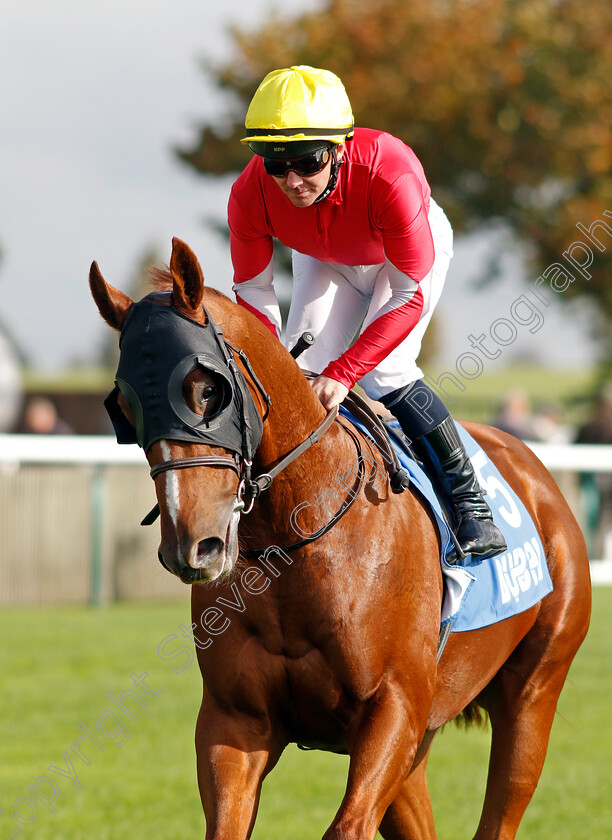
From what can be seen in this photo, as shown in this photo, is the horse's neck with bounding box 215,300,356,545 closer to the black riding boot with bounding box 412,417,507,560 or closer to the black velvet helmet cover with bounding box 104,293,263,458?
the black velvet helmet cover with bounding box 104,293,263,458

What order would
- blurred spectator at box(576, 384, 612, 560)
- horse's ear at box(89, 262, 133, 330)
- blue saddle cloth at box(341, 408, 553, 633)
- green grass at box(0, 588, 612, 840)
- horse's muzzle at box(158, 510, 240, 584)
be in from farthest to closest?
blurred spectator at box(576, 384, 612, 560)
green grass at box(0, 588, 612, 840)
blue saddle cloth at box(341, 408, 553, 633)
horse's ear at box(89, 262, 133, 330)
horse's muzzle at box(158, 510, 240, 584)

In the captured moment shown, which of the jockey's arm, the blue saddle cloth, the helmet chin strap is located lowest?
the blue saddle cloth

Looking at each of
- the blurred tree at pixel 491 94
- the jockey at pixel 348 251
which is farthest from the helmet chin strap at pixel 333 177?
the blurred tree at pixel 491 94

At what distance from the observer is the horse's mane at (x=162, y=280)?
288 centimetres

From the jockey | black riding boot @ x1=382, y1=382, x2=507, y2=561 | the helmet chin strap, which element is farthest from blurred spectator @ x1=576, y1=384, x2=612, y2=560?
the helmet chin strap

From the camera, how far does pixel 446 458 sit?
365cm

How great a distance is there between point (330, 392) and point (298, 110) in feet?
2.72

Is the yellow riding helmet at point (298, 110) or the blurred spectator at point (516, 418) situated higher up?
the yellow riding helmet at point (298, 110)

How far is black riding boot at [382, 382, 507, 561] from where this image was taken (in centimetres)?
364

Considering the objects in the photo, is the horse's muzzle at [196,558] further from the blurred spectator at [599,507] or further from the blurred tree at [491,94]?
the blurred tree at [491,94]

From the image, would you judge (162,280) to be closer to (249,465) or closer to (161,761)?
(249,465)

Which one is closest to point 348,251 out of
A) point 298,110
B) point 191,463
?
point 298,110

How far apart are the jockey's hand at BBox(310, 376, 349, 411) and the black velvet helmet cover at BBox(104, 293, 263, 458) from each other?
1.72 feet

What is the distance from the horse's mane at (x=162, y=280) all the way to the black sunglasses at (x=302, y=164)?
484 mm
